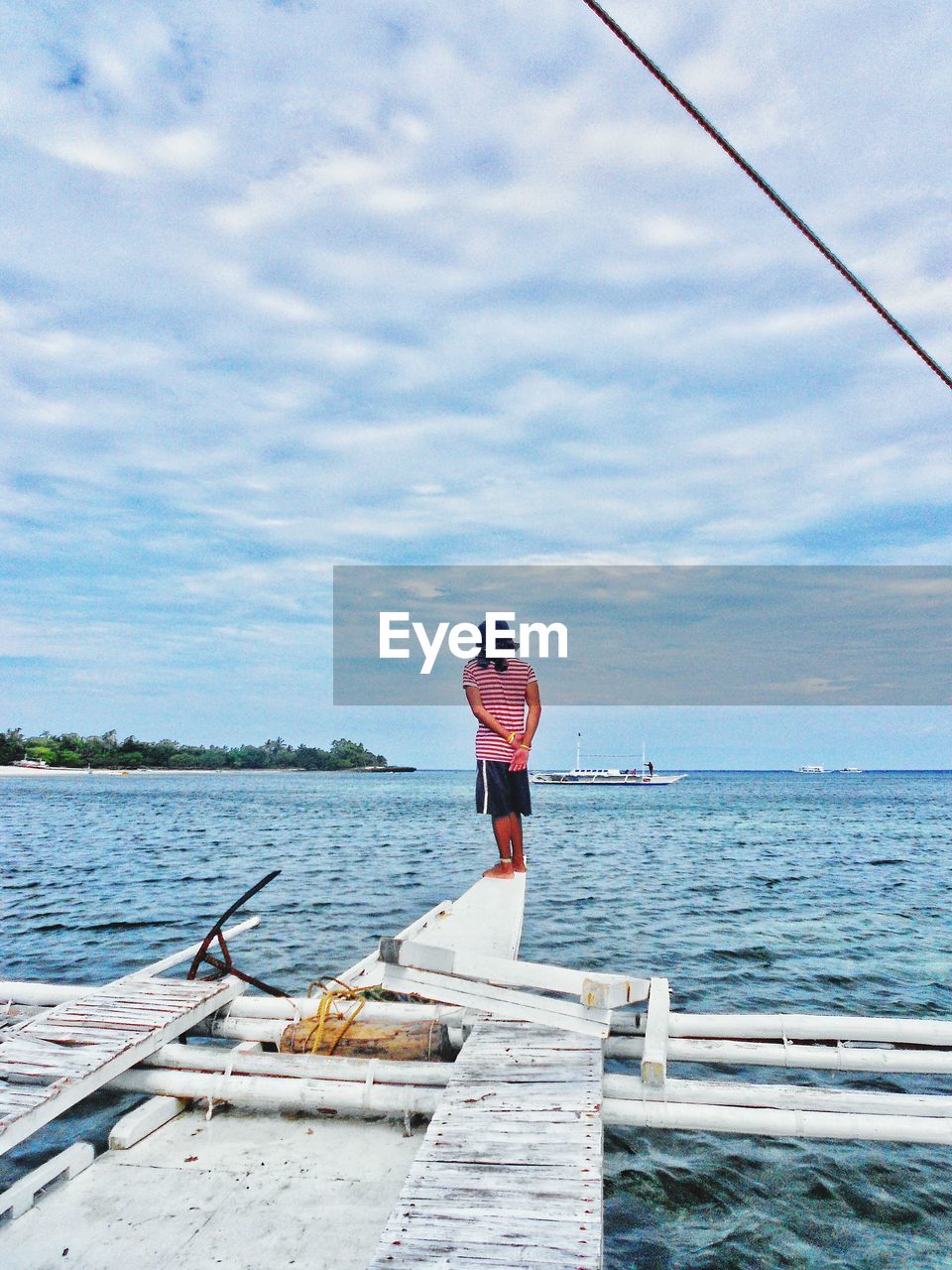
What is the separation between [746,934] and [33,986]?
10.9 meters

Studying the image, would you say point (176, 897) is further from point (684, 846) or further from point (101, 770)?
point (101, 770)

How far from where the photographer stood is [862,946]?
1330 cm

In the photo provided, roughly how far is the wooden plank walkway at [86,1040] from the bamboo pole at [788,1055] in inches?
127

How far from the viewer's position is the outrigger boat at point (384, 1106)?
3904 mm

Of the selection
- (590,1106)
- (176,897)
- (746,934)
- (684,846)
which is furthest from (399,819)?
(590,1106)

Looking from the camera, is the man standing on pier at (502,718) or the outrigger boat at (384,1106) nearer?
the outrigger boat at (384,1106)

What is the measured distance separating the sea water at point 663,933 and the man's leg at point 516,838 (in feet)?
5.91

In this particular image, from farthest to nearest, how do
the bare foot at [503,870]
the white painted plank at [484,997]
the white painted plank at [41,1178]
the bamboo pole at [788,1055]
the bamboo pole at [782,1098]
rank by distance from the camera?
the bare foot at [503,870]
the bamboo pole at [788,1055]
the white painted plank at [484,997]
the bamboo pole at [782,1098]
the white painted plank at [41,1178]

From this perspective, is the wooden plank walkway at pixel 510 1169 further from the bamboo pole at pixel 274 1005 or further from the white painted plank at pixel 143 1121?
the white painted plank at pixel 143 1121

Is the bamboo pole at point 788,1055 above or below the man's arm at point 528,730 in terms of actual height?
below

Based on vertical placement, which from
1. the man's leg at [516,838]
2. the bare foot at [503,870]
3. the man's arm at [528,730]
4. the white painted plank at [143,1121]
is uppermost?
the man's arm at [528,730]

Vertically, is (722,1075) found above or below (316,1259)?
below

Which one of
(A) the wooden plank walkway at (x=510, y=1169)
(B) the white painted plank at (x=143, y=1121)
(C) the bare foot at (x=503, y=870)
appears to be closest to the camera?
(A) the wooden plank walkway at (x=510, y=1169)

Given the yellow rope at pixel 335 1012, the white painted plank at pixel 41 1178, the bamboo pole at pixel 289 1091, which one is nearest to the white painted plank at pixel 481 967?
the bamboo pole at pixel 289 1091
